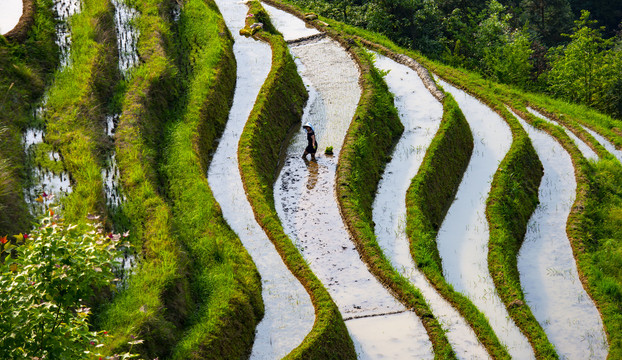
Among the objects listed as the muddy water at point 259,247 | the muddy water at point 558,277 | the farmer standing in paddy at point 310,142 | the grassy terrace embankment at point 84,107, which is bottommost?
the muddy water at point 558,277

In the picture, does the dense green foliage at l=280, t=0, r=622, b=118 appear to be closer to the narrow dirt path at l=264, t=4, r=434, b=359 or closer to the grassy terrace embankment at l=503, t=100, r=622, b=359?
the grassy terrace embankment at l=503, t=100, r=622, b=359

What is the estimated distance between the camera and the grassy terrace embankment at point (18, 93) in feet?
36.1

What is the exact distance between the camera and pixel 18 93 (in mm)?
14945

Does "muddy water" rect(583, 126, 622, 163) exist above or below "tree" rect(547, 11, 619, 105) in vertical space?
below

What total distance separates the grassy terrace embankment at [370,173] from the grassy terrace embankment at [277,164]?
1.53m

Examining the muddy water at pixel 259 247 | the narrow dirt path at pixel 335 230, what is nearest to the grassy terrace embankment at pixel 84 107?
the muddy water at pixel 259 247

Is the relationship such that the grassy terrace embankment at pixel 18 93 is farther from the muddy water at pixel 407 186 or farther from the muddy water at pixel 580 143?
the muddy water at pixel 580 143

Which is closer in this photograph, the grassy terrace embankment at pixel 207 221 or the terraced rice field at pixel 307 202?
the grassy terrace embankment at pixel 207 221

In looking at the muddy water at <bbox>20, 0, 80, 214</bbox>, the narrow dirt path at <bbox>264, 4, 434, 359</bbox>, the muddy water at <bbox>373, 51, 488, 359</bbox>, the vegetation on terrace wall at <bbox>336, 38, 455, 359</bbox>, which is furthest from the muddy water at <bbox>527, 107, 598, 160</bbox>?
the muddy water at <bbox>20, 0, 80, 214</bbox>

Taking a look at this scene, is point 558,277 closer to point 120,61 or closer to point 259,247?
point 259,247

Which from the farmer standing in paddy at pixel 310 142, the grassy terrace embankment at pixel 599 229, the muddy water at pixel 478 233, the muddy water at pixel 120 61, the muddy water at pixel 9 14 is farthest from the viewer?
the muddy water at pixel 9 14

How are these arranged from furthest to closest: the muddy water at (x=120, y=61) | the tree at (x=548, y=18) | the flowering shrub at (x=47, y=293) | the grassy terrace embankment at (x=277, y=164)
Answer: the tree at (x=548, y=18) < the muddy water at (x=120, y=61) < the grassy terrace embankment at (x=277, y=164) < the flowering shrub at (x=47, y=293)

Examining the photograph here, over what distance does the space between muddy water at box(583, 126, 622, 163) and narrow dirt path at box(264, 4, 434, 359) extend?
8619 mm

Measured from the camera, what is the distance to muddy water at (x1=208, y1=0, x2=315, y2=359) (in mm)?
11055
